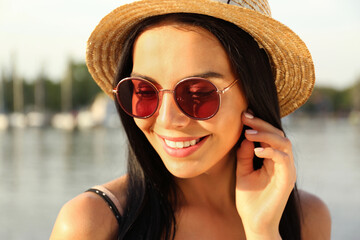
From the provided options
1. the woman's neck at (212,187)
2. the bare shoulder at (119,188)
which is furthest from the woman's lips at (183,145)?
the woman's neck at (212,187)

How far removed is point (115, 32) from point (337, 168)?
43.4 ft

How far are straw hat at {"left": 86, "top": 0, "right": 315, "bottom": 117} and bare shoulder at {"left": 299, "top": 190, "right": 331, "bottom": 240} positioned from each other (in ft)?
1.77

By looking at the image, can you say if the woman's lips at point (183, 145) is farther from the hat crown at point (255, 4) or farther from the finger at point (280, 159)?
the hat crown at point (255, 4)

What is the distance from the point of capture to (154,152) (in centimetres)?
A: 245

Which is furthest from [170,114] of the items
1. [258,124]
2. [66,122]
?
[66,122]

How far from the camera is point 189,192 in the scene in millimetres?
2496

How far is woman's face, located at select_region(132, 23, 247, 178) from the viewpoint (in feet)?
6.39

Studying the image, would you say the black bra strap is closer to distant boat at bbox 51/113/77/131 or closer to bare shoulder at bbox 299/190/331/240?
bare shoulder at bbox 299/190/331/240

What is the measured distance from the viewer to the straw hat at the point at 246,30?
1.96 m

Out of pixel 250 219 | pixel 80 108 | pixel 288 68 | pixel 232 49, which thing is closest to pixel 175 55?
pixel 232 49

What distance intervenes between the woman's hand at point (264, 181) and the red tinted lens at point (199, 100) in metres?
0.25

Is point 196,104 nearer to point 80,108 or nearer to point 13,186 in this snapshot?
point 13,186

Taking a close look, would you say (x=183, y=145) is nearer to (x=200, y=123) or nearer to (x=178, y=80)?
(x=200, y=123)

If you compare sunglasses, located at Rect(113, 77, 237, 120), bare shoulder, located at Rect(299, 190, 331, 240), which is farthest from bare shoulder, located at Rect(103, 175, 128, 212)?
bare shoulder, located at Rect(299, 190, 331, 240)
